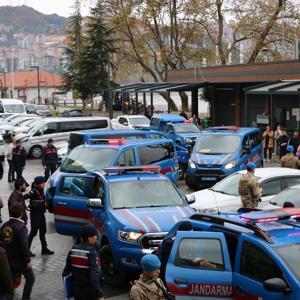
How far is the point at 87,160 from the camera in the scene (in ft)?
52.3

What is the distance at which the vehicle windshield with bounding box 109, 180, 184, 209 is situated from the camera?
456 inches

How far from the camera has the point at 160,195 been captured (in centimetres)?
1190

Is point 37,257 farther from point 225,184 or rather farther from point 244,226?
point 244,226

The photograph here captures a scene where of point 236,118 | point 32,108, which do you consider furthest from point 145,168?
point 32,108

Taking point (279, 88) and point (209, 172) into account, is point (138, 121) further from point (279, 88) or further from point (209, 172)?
point (209, 172)

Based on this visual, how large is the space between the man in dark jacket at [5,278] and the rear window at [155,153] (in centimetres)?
981

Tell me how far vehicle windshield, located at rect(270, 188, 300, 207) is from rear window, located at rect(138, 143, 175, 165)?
477 centimetres

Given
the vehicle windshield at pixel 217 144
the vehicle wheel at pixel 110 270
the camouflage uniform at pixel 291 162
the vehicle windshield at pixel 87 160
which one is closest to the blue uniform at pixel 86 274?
the vehicle wheel at pixel 110 270

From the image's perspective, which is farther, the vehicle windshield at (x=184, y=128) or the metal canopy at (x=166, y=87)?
the metal canopy at (x=166, y=87)

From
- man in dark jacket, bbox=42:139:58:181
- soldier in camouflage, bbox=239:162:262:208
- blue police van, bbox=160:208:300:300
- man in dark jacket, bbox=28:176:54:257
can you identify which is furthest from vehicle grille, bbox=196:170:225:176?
blue police van, bbox=160:208:300:300

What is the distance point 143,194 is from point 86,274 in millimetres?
4350

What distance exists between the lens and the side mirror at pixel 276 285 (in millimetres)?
6539

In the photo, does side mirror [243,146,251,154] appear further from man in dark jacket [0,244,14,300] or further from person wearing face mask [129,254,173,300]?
person wearing face mask [129,254,173,300]

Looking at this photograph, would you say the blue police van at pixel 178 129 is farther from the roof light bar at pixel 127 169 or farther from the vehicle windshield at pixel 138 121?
the roof light bar at pixel 127 169
